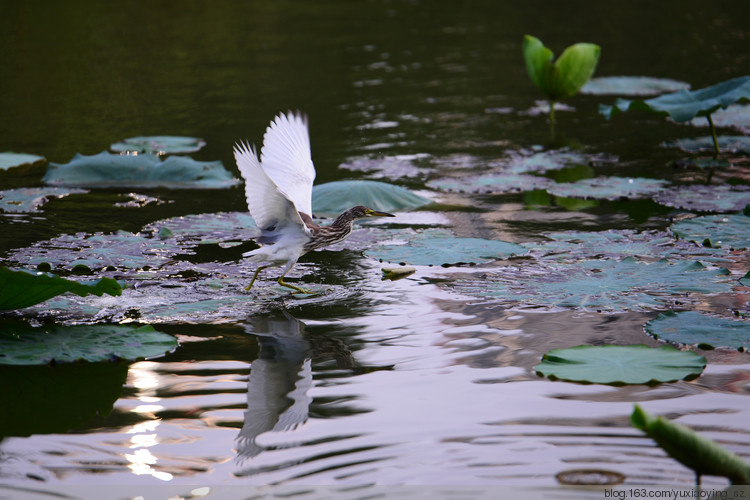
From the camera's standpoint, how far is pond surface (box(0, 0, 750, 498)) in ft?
10.6

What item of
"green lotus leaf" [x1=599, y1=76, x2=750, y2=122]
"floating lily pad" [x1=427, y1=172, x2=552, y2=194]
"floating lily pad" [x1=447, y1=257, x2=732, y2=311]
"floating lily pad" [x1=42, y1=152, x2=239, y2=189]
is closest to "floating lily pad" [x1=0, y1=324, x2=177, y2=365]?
"floating lily pad" [x1=447, y1=257, x2=732, y2=311]

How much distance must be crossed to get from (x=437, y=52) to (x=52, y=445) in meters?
11.6

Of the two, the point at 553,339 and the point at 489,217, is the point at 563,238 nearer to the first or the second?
the point at 489,217

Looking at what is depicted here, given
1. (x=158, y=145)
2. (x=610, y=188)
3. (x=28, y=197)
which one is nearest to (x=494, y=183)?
(x=610, y=188)

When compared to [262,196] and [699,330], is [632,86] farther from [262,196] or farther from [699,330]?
[262,196]

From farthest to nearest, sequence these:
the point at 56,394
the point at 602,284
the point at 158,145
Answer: the point at 158,145 → the point at 602,284 → the point at 56,394

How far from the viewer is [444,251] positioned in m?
5.59

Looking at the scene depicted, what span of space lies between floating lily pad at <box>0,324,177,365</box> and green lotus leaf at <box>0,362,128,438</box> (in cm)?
13

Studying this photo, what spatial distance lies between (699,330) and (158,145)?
5874mm

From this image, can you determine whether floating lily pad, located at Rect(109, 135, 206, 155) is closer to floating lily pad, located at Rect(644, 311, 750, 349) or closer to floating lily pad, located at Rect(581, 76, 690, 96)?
floating lily pad, located at Rect(581, 76, 690, 96)

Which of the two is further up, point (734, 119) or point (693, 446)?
point (734, 119)

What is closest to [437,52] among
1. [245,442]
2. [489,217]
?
[489,217]

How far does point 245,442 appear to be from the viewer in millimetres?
3322

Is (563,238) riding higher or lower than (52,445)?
higher
